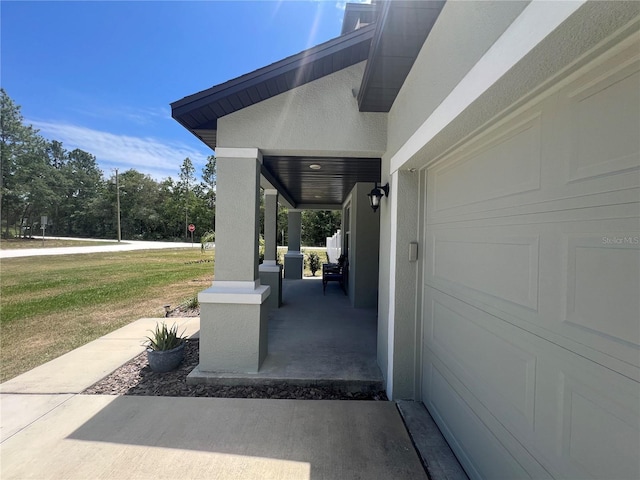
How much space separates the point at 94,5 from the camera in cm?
636

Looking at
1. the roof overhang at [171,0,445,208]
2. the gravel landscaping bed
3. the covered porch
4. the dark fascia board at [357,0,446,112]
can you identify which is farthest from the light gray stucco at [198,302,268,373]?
the dark fascia board at [357,0,446,112]

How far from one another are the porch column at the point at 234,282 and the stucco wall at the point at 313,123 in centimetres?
28

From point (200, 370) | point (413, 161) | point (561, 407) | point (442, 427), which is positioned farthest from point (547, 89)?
point (200, 370)

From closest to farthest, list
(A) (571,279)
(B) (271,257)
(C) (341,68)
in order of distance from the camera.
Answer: (A) (571,279) → (C) (341,68) → (B) (271,257)

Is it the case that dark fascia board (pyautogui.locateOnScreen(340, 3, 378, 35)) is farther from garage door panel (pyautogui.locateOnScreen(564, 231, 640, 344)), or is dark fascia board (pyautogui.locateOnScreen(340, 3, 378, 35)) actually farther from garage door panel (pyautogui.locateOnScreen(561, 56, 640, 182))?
garage door panel (pyautogui.locateOnScreen(564, 231, 640, 344))

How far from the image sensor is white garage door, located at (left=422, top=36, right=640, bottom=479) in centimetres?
110

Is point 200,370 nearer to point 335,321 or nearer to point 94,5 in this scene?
point 335,321

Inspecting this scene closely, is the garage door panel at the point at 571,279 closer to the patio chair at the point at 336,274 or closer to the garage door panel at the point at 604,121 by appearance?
the garage door panel at the point at 604,121

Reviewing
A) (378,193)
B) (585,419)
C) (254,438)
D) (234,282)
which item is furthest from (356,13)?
(254,438)

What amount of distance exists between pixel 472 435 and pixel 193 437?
2352 millimetres

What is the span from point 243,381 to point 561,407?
3108 mm

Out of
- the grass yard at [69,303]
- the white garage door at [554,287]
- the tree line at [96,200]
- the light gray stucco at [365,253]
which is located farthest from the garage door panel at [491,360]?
the tree line at [96,200]

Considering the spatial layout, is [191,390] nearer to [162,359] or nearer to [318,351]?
[162,359]

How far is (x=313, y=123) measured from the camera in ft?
11.8
